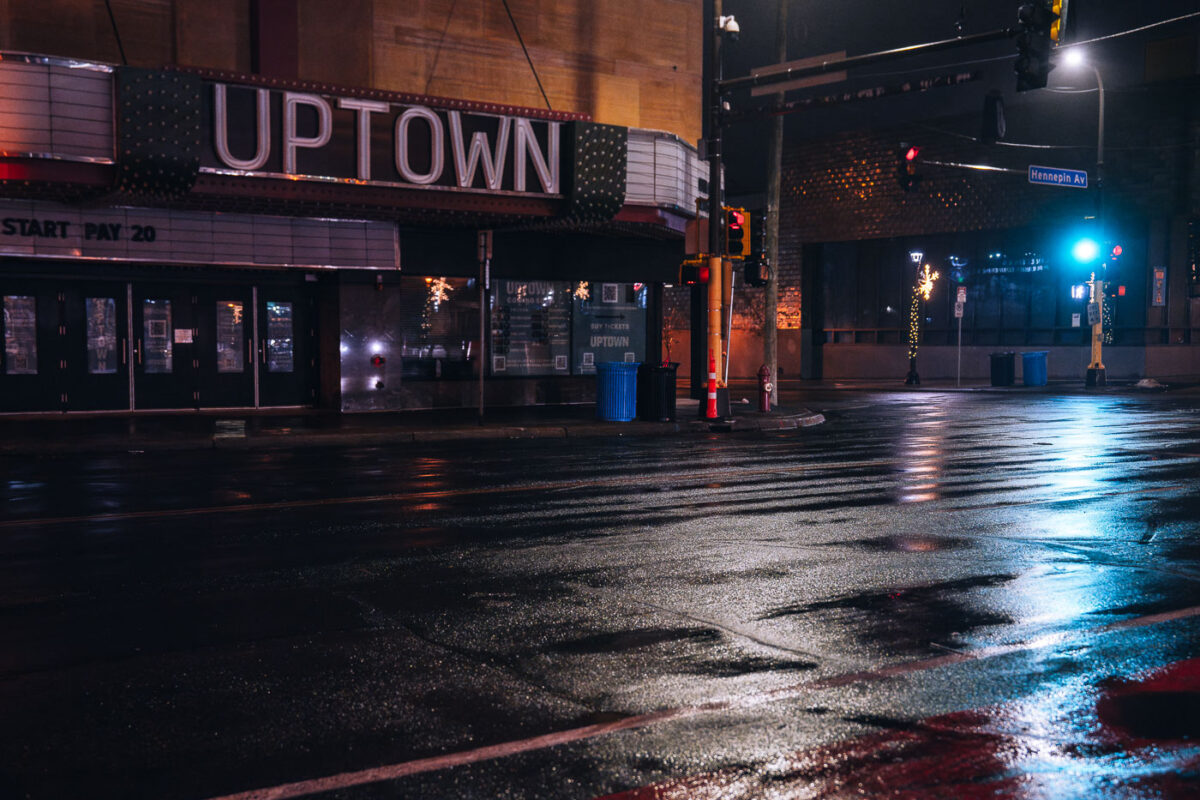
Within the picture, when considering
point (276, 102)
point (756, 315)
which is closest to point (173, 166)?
point (276, 102)

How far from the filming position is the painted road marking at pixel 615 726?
4137mm

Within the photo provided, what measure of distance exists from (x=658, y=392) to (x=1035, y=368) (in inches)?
847

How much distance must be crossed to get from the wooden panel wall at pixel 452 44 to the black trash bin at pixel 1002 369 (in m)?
16.2

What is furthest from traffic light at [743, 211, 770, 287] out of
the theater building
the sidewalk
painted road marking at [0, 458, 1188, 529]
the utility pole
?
painted road marking at [0, 458, 1188, 529]

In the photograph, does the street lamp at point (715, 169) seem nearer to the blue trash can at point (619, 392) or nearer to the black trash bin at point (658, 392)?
the black trash bin at point (658, 392)

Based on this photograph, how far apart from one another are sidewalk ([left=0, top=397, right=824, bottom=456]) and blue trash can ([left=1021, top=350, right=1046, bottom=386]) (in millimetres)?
16833

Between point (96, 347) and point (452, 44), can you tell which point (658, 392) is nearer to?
point (452, 44)

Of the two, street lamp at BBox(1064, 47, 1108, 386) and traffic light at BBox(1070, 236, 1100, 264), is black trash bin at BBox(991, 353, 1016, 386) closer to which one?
street lamp at BBox(1064, 47, 1108, 386)

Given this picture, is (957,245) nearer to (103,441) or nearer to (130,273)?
(130,273)

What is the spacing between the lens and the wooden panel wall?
69.9 ft

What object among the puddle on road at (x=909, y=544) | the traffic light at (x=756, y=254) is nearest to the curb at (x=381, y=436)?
the traffic light at (x=756, y=254)

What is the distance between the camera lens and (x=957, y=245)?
45.1m

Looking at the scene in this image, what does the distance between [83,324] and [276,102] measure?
683cm

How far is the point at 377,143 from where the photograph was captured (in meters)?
20.1
